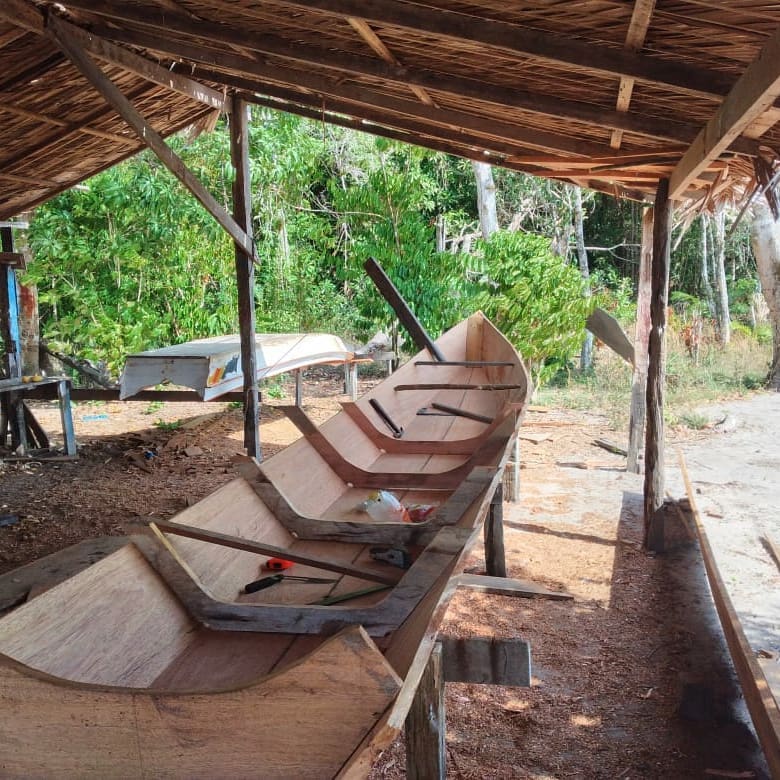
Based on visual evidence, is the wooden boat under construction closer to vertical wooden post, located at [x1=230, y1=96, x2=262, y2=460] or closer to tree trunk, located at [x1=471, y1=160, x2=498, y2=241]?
vertical wooden post, located at [x1=230, y1=96, x2=262, y2=460]

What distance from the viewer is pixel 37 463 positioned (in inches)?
311

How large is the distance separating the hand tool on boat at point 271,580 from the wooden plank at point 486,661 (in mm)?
504

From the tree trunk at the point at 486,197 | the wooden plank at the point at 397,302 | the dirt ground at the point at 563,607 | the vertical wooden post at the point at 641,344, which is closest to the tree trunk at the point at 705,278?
the tree trunk at the point at 486,197

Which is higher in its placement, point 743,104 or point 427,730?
point 743,104

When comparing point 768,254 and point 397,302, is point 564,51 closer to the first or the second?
point 397,302

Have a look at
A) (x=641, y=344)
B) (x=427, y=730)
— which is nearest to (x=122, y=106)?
(x=427, y=730)

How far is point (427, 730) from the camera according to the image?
2578mm

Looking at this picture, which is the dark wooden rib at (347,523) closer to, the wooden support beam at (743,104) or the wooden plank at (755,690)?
the wooden plank at (755,690)

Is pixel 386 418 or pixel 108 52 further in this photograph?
pixel 386 418

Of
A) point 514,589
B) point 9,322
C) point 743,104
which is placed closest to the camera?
point 743,104

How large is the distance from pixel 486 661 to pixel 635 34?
243 centimetres

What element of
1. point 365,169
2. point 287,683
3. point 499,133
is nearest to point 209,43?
point 499,133

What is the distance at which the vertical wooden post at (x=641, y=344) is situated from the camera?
25.3ft

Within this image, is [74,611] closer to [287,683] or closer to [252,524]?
[287,683]
